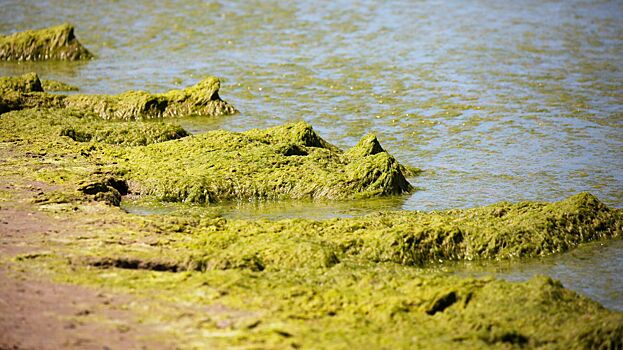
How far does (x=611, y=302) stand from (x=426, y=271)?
1265 millimetres

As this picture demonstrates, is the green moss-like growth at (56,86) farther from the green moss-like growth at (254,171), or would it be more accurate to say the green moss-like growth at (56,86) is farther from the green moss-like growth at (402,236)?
the green moss-like growth at (402,236)

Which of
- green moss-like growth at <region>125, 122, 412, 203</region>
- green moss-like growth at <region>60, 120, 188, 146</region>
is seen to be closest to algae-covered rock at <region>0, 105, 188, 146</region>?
green moss-like growth at <region>60, 120, 188, 146</region>

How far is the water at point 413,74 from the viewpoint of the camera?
Result: 31.8 feet

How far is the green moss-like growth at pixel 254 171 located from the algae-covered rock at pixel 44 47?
7.40 m

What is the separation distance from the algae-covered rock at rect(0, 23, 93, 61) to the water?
17.3 inches

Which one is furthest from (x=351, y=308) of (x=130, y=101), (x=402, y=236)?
(x=130, y=101)

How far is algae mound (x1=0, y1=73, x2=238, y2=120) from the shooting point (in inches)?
462

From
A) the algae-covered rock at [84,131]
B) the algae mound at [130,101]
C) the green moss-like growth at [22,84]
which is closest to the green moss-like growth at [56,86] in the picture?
the algae mound at [130,101]

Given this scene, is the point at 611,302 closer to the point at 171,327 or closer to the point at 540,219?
the point at 540,219

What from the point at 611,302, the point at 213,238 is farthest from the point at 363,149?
the point at 611,302

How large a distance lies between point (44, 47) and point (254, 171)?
901 cm

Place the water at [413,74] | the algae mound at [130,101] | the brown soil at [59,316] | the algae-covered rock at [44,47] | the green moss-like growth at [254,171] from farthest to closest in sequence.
Answer: the algae-covered rock at [44,47], the algae mound at [130,101], the water at [413,74], the green moss-like growth at [254,171], the brown soil at [59,316]

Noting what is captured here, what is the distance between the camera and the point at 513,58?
15.1m

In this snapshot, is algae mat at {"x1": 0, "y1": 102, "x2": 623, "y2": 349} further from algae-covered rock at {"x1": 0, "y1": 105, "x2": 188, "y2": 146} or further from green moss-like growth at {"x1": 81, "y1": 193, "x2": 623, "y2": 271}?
algae-covered rock at {"x1": 0, "y1": 105, "x2": 188, "y2": 146}
